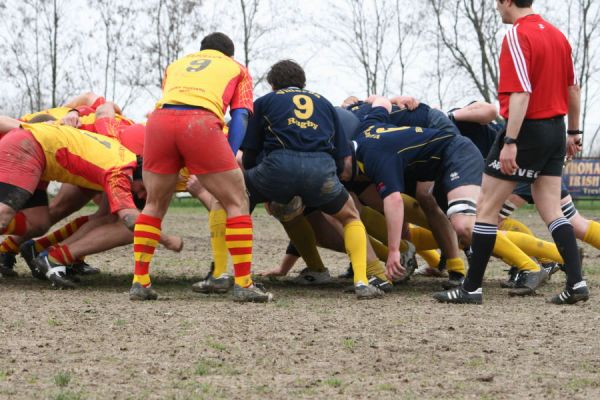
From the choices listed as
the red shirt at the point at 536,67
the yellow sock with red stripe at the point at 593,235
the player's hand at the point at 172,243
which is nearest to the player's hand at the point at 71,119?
the player's hand at the point at 172,243

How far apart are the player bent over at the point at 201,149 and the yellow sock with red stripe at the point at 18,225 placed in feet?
5.74

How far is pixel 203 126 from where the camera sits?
6059mm

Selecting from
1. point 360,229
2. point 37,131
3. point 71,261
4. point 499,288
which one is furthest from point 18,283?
point 499,288

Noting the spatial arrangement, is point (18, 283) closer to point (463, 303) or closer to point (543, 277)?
point (463, 303)

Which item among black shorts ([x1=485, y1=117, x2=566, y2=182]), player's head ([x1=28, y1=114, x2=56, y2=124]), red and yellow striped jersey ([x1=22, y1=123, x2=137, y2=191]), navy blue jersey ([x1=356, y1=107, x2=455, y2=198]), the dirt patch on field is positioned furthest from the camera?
player's head ([x1=28, y1=114, x2=56, y2=124])

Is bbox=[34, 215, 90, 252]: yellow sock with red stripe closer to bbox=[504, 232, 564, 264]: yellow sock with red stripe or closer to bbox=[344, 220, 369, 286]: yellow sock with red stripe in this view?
bbox=[344, 220, 369, 286]: yellow sock with red stripe

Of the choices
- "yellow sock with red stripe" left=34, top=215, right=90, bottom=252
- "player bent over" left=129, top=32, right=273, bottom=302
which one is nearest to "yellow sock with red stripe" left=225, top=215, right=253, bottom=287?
"player bent over" left=129, top=32, right=273, bottom=302

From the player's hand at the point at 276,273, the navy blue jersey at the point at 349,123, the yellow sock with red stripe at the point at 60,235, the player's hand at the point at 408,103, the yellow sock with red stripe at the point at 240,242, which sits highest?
the player's hand at the point at 408,103

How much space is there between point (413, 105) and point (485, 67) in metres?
25.8

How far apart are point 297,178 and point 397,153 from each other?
90cm

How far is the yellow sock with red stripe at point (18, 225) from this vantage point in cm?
759

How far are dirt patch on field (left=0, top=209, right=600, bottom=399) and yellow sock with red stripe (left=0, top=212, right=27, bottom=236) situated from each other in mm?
747

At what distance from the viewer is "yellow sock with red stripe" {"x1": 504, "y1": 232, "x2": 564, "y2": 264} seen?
7.52 metres

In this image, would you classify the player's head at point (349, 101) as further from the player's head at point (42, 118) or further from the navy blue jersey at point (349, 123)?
the player's head at point (42, 118)
